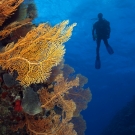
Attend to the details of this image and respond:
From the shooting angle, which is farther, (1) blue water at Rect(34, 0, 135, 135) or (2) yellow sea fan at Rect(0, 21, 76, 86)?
(1) blue water at Rect(34, 0, 135, 135)

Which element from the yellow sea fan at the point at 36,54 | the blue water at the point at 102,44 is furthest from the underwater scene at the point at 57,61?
the blue water at the point at 102,44

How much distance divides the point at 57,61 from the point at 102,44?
1297 inches

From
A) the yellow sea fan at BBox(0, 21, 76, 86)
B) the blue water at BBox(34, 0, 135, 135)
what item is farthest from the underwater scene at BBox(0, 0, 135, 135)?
the blue water at BBox(34, 0, 135, 135)

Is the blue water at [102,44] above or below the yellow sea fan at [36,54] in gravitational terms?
below

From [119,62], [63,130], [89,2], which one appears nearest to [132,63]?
[119,62]

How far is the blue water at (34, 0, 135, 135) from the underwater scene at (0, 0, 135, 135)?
12 centimetres

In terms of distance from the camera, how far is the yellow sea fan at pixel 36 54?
2.65m

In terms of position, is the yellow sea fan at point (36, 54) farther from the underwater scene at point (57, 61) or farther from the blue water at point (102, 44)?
the blue water at point (102, 44)

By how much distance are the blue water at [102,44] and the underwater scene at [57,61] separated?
12 cm

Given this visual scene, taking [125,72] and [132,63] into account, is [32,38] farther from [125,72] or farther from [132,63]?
[125,72]

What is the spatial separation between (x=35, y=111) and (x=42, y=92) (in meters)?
0.58

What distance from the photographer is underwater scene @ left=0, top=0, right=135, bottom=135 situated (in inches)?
107

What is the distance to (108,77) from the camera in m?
50.1

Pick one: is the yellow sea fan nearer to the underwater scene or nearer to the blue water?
the underwater scene
